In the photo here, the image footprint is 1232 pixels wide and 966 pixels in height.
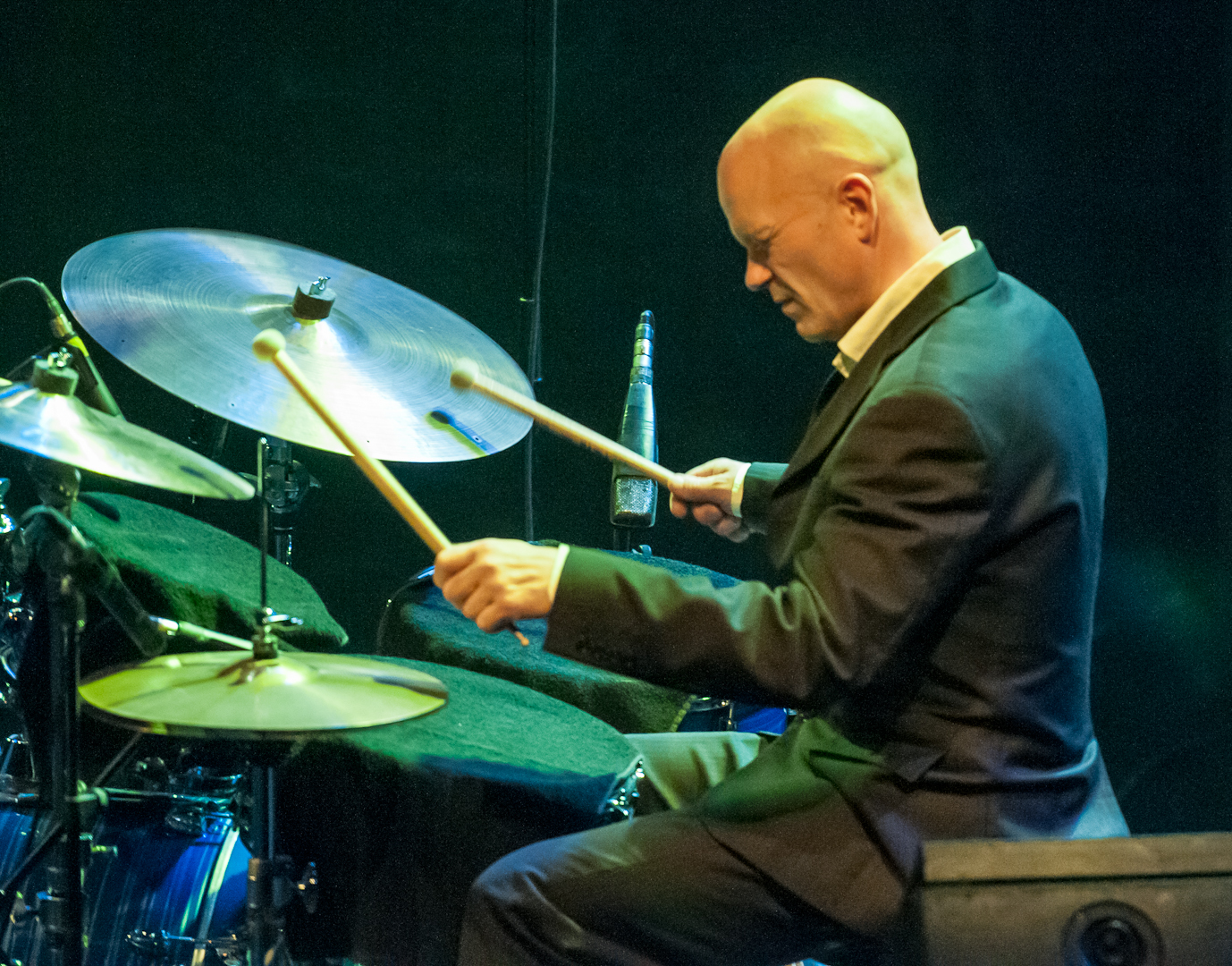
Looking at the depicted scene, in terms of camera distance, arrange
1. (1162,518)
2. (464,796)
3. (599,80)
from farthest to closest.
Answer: (599,80) → (1162,518) → (464,796)

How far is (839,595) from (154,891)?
3.56 feet

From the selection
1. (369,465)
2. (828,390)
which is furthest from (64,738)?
(828,390)

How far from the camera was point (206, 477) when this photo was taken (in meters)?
1.16

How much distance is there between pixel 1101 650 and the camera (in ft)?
8.87

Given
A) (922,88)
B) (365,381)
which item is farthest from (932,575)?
(922,88)

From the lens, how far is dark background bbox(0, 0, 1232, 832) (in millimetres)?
2490

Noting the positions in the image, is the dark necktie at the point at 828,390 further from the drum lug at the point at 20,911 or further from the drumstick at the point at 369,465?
the drum lug at the point at 20,911

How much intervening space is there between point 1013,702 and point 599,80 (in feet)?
7.08

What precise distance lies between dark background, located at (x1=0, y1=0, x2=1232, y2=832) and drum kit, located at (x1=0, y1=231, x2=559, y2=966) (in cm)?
105

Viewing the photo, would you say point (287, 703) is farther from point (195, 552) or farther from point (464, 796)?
point (195, 552)

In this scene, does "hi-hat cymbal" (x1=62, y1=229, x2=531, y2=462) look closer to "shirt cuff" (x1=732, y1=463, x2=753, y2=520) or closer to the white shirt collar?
"shirt cuff" (x1=732, y1=463, x2=753, y2=520)

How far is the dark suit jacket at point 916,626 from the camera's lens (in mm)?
1056

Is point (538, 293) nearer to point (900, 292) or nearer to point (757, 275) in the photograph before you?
point (757, 275)

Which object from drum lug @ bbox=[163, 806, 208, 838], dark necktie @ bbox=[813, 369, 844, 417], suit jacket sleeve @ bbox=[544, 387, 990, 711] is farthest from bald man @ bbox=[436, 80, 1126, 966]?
drum lug @ bbox=[163, 806, 208, 838]
